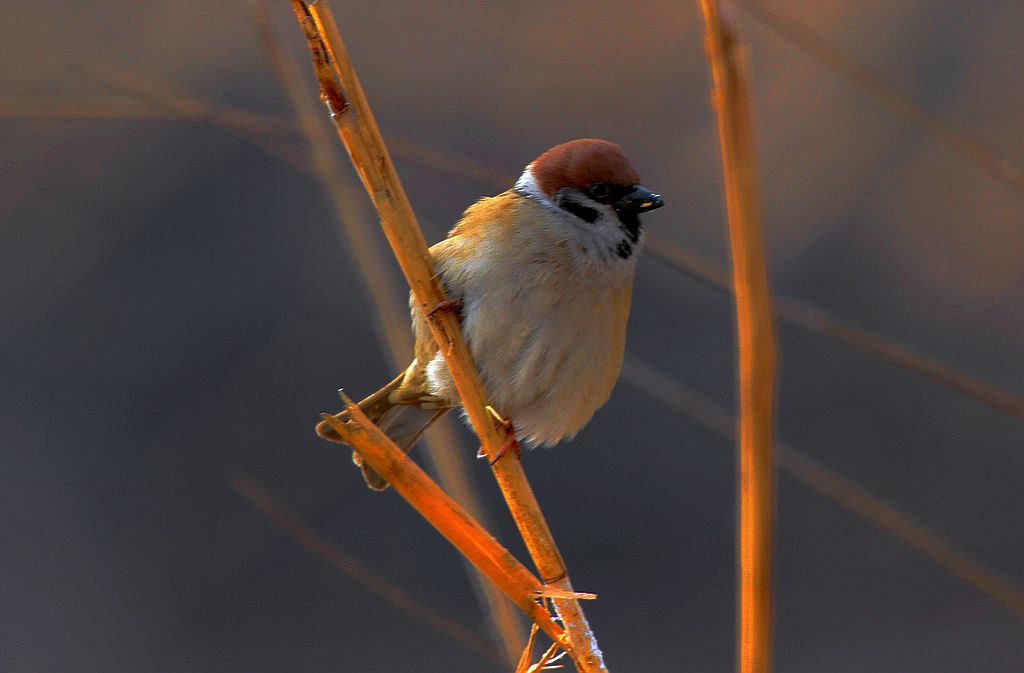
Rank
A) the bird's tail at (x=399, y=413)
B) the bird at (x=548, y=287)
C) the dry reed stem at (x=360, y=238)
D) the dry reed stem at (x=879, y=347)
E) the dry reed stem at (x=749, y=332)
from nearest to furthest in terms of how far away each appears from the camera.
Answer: the dry reed stem at (x=749, y=332), the dry reed stem at (x=879, y=347), the dry reed stem at (x=360, y=238), the bird at (x=548, y=287), the bird's tail at (x=399, y=413)

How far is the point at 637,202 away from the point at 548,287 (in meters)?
0.27

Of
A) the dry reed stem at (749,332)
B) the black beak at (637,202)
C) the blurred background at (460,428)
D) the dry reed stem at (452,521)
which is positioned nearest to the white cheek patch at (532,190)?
the black beak at (637,202)

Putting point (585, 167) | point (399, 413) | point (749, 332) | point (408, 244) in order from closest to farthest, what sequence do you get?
1. point (749, 332)
2. point (408, 244)
3. point (585, 167)
4. point (399, 413)

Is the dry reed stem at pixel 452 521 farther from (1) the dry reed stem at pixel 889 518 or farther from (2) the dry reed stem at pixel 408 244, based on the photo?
(1) the dry reed stem at pixel 889 518

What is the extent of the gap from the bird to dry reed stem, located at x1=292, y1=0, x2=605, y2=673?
60 centimetres

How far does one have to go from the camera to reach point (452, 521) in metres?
1.04

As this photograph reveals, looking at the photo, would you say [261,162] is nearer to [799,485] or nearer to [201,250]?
[201,250]

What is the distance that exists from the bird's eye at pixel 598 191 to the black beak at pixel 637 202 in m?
0.04

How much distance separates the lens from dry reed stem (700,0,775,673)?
732 millimetres

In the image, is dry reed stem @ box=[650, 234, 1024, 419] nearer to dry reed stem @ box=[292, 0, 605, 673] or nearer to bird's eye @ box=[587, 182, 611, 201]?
dry reed stem @ box=[292, 0, 605, 673]

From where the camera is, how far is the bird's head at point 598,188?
210cm

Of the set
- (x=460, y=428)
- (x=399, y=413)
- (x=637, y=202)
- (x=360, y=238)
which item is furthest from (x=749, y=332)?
(x=460, y=428)

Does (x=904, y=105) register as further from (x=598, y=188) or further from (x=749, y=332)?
(x=598, y=188)

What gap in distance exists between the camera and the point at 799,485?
14.1ft
